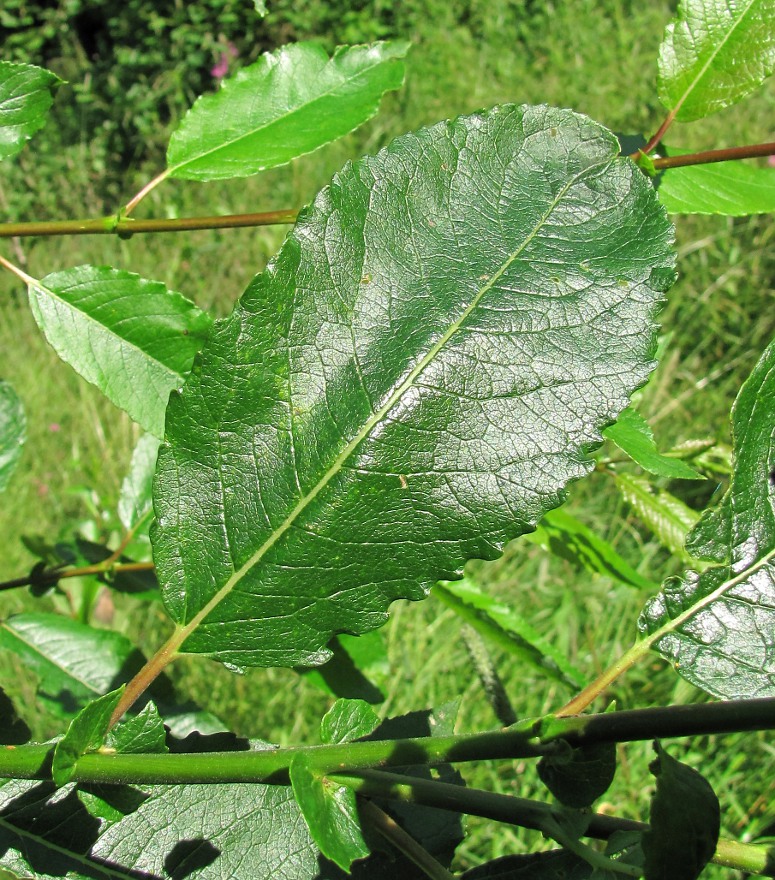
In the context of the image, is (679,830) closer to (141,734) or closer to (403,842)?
(403,842)

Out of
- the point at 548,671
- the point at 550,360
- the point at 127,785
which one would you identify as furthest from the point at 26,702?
the point at 550,360

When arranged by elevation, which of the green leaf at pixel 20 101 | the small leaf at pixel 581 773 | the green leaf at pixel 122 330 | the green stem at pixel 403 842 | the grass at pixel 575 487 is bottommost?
the grass at pixel 575 487

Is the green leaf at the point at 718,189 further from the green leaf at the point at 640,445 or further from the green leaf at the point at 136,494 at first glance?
the green leaf at the point at 136,494

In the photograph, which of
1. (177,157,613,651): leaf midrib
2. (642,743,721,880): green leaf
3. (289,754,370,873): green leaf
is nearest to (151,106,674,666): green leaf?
(177,157,613,651): leaf midrib

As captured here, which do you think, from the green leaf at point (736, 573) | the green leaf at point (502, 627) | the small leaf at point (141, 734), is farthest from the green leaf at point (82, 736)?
the green leaf at point (502, 627)

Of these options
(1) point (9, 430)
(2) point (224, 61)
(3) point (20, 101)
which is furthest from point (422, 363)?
(2) point (224, 61)
